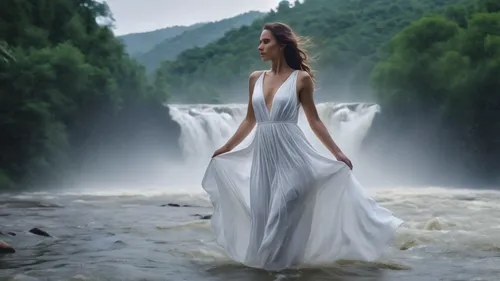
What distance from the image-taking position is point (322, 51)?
59.9 meters

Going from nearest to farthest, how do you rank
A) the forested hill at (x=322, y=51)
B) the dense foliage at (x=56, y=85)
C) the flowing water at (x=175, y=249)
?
the flowing water at (x=175, y=249)
the dense foliage at (x=56, y=85)
the forested hill at (x=322, y=51)

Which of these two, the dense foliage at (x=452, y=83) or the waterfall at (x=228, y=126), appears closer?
the dense foliage at (x=452, y=83)

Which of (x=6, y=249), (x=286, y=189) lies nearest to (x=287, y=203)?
(x=286, y=189)

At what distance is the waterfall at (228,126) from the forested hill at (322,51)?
19951 millimetres

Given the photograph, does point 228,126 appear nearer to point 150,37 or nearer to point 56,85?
point 56,85

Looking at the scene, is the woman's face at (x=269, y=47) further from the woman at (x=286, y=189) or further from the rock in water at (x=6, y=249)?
the rock in water at (x=6, y=249)

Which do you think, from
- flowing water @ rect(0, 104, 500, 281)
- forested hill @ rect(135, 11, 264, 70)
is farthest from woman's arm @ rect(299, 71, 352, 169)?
forested hill @ rect(135, 11, 264, 70)

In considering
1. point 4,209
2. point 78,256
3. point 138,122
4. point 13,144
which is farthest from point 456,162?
point 78,256

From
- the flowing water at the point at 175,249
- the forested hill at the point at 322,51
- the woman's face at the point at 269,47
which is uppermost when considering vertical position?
the forested hill at the point at 322,51

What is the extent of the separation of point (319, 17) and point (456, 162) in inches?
1265

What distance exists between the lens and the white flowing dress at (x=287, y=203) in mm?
6301

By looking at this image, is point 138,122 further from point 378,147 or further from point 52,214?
point 52,214

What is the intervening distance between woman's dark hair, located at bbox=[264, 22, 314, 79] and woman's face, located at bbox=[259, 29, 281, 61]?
3 cm

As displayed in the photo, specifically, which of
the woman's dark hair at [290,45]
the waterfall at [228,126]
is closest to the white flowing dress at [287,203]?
the woman's dark hair at [290,45]
